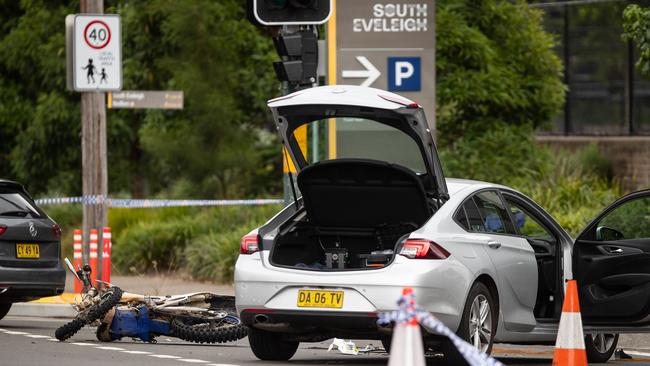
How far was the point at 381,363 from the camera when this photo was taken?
11984 mm

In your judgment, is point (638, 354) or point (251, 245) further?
point (638, 354)

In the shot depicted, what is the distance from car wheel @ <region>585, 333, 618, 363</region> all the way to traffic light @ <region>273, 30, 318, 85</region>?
380 cm

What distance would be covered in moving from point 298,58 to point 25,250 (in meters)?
3.24

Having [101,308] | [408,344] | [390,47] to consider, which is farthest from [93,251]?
[408,344]

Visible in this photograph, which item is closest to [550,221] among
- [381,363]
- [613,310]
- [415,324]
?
[613,310]

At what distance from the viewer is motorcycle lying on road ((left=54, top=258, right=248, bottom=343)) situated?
13031 millimetres

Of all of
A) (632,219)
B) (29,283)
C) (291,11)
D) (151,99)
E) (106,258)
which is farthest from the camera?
(151,99)

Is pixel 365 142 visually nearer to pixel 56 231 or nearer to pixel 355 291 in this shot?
pixel 56 231

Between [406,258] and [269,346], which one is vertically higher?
[406,258]

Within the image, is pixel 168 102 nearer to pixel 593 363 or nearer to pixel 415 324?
pixel 593 363

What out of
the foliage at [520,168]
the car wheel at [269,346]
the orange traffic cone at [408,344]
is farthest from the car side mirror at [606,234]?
the foliage at [520,168]

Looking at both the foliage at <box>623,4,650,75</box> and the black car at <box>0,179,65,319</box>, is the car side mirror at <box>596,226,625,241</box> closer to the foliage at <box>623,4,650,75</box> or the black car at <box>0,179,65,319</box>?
the foliage at <box>623,4,650,75</box>

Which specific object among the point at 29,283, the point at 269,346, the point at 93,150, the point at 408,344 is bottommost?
the point at 269,346

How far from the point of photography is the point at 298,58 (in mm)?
14617
